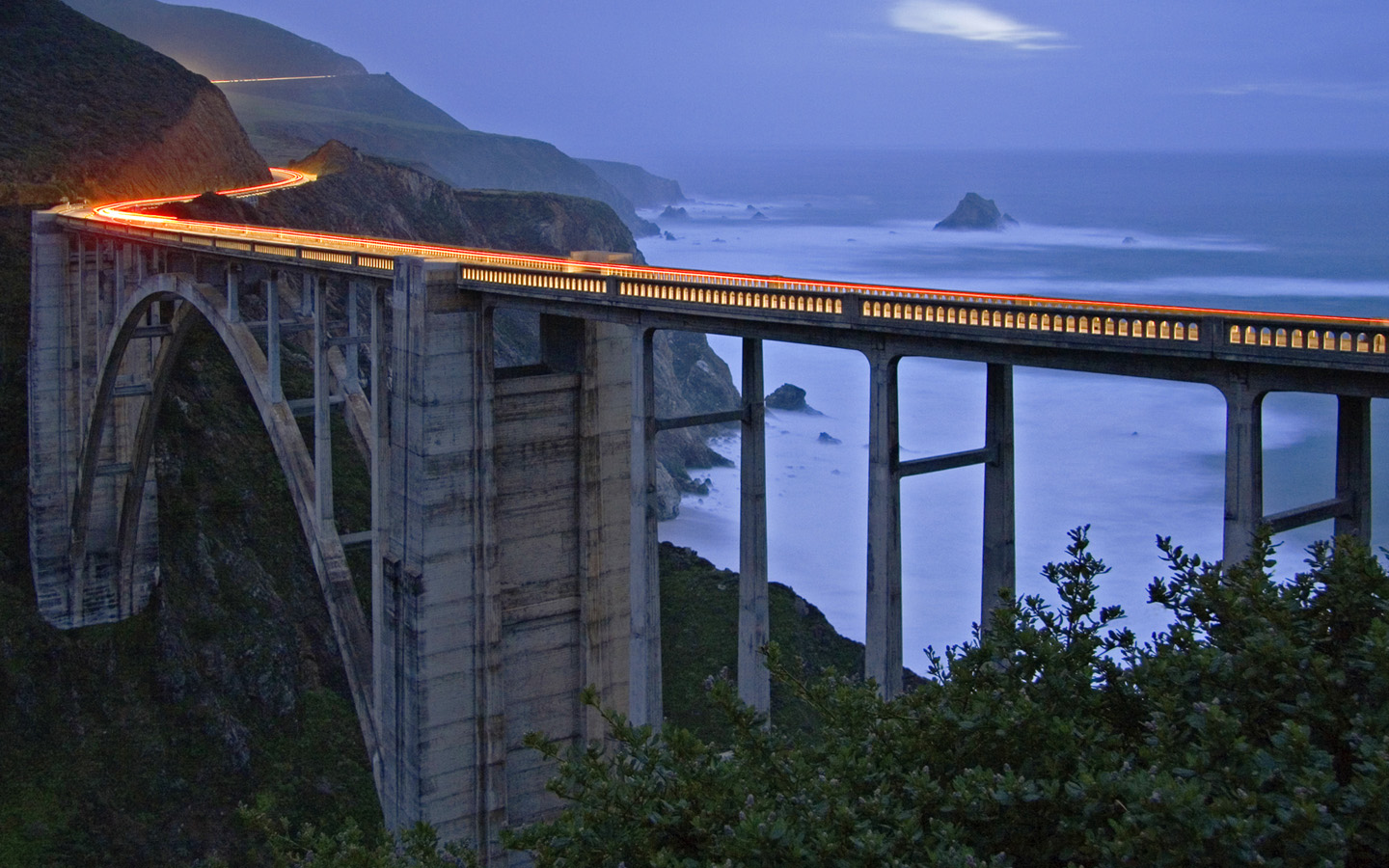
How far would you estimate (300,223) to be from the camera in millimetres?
82312

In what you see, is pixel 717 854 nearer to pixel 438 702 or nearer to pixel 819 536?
pixel 438 702

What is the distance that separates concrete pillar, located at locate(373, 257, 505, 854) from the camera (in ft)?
114

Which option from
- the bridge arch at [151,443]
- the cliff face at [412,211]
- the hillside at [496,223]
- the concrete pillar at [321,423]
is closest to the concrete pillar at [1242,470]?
the concrete pillar at [321,423]

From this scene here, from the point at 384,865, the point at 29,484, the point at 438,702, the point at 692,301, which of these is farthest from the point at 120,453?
the point at 384,865

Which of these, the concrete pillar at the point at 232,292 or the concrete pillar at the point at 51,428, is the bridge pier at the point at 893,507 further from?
the concrete pillar at the point at 51,428

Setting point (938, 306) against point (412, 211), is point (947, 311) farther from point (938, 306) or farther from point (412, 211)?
point (412, 211)

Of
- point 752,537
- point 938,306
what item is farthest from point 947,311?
point 752,537

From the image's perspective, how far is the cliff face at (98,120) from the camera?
240 feet

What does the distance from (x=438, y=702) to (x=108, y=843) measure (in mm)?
15629

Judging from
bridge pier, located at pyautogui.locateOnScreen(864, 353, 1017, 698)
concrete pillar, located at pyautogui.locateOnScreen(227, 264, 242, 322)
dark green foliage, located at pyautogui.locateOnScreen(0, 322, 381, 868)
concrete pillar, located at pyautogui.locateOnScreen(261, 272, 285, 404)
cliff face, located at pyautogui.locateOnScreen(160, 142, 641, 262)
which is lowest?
dark green foliage, located at pyautogui.locateOnScreen(0, 322, 381, 868)

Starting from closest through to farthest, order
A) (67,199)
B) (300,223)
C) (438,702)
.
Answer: (438,702), (67,199), (300,223)

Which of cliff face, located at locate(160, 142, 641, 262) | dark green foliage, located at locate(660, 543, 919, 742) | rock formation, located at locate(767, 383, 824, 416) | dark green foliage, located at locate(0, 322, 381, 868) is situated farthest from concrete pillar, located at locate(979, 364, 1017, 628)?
rock formation, located at locate(767, 383, 824, 416)

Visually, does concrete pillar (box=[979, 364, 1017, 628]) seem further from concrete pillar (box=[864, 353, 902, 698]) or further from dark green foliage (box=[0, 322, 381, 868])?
dark green foliage (box=[0, 322, 381, 868])

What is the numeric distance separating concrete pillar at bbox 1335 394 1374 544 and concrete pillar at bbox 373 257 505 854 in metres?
21.2
